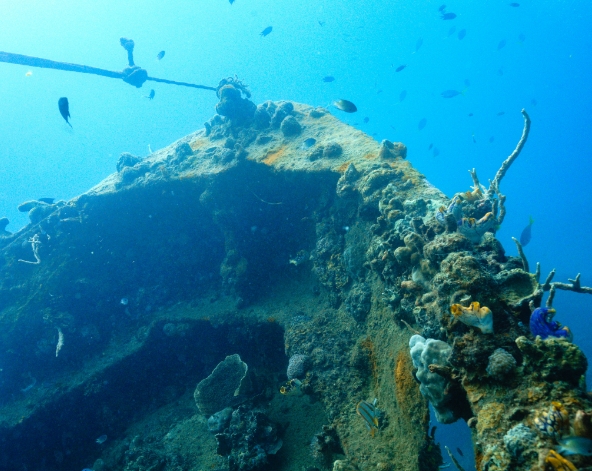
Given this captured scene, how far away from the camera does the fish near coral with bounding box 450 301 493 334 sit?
321 cm

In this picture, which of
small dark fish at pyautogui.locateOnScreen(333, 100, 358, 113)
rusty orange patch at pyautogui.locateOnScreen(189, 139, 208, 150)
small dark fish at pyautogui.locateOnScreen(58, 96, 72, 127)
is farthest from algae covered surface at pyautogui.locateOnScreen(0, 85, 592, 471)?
small dark fish at pyautogui.locateOnScreen(58, 96, 72, 127)

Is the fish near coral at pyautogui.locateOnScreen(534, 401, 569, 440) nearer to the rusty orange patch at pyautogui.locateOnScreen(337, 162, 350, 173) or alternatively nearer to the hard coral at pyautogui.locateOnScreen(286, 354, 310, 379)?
the hard coral at pyautogui.locateOnScreen(286, 354, 310, 379)

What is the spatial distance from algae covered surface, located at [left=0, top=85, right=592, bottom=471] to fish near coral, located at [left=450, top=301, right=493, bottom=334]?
0.07 feet

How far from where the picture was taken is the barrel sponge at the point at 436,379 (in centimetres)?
376

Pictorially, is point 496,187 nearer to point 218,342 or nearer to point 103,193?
point 218,342

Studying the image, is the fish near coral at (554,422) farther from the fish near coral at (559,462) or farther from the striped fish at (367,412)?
the striped fish at (367,412)

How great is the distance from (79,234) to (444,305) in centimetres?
1235

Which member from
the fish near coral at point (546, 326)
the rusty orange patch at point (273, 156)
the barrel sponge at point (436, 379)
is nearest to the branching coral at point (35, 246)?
the rusty orange patch at point (273, 156)

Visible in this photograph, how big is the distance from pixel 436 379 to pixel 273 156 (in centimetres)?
853

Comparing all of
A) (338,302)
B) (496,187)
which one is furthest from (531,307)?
(338,302)

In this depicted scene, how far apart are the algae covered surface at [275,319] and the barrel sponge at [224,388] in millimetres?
51

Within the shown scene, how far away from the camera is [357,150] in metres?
9.40

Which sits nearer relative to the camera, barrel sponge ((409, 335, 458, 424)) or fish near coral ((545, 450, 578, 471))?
fish near coral ((545, 450, 578, 471))

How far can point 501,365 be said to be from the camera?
3.01m
